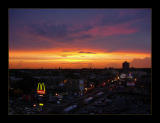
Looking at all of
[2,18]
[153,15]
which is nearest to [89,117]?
[153,15]

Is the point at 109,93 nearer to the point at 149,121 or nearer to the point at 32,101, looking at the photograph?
the point at 149,121

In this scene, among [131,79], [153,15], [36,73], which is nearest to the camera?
[153,15]

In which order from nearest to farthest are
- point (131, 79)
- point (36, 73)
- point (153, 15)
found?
point (153, 15) < point (131, 79) < point (36, 73)

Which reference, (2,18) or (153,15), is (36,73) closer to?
(2,18)

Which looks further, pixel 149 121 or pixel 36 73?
pixel 36 73

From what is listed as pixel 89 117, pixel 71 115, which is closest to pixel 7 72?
pixel 71 115

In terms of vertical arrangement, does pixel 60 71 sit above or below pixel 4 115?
above

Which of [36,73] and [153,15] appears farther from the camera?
[36,73]
